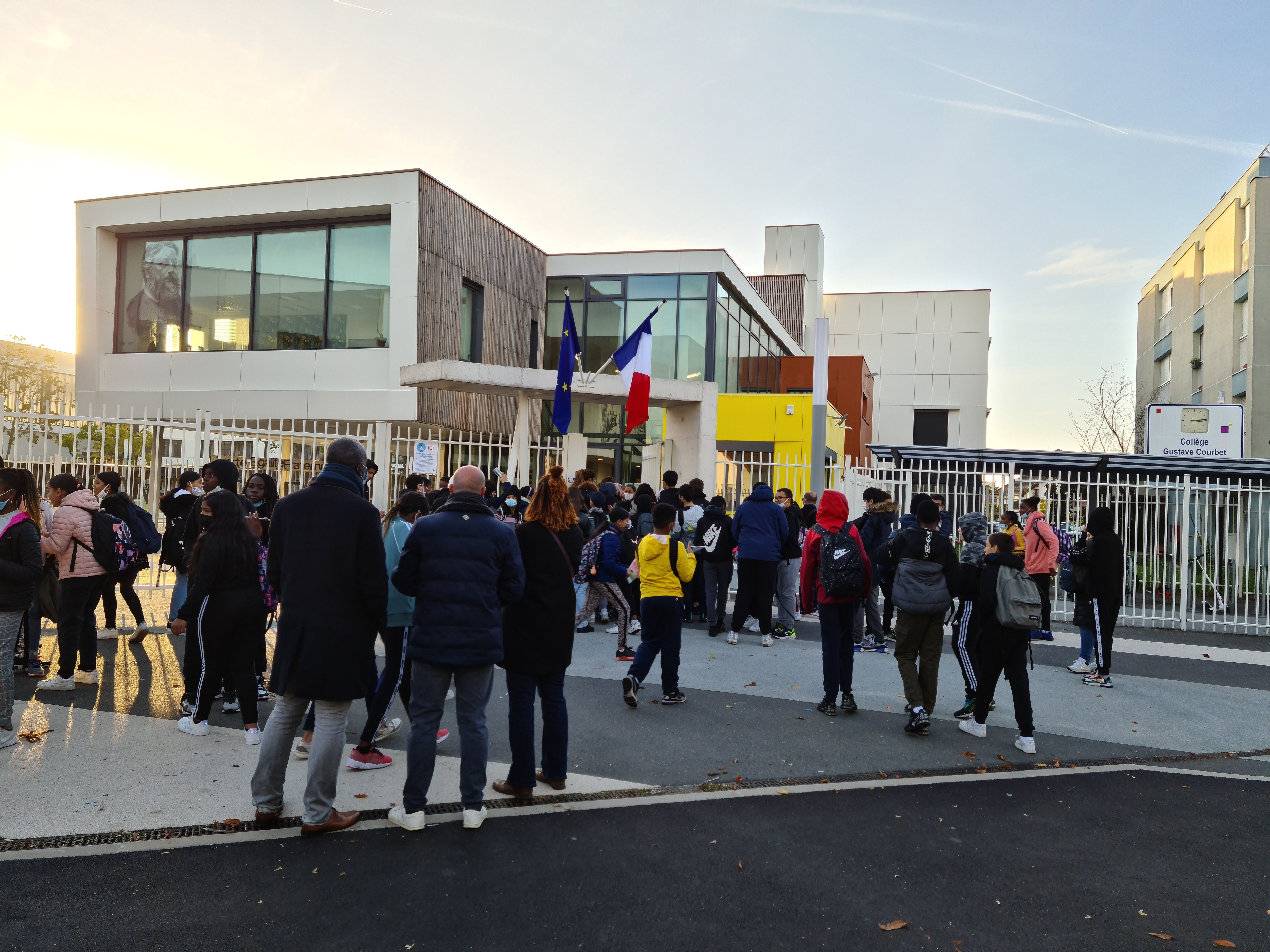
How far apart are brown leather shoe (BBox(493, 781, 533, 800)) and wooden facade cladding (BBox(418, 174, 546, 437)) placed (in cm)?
1310

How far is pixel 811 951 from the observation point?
132 inches

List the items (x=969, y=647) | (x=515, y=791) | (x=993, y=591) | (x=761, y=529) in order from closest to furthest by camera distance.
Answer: (x=515, y=791) → (x=993, y=591) → (x=969, y=647) → (x=761, y=529)

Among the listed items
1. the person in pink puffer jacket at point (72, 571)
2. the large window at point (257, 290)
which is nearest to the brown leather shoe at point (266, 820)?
the person in pink puffer jacket at point (72, 571)

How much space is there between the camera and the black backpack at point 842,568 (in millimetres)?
6699

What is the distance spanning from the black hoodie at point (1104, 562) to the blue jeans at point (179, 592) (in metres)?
8.63

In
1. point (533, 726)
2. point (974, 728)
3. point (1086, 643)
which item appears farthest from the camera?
point (1086, 643)

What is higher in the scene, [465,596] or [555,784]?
[465,596]

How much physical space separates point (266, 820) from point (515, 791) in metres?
1.35

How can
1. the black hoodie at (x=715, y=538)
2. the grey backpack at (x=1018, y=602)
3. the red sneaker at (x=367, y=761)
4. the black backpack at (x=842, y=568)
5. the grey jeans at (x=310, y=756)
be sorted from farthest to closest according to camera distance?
the black hoodie at (x=715, y=538), the black backpack at (x=842, y=568), the grey backpack at (x=1018, y=602), the red sneaker at (x=367, y=761), the grey jeans at (x=310, y=756)

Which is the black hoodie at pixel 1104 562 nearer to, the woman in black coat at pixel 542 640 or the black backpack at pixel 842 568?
the black backpack at pixel 842 568

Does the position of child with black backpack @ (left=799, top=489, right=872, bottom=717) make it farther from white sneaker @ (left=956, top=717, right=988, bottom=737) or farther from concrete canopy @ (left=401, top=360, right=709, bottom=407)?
concrete canopy @ (left=401, top=360, right=709, bottom=407)

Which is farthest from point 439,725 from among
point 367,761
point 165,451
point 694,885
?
Answer: point 165,451

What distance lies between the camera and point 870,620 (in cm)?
992

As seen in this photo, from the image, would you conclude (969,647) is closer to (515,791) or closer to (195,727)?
(515,791)
